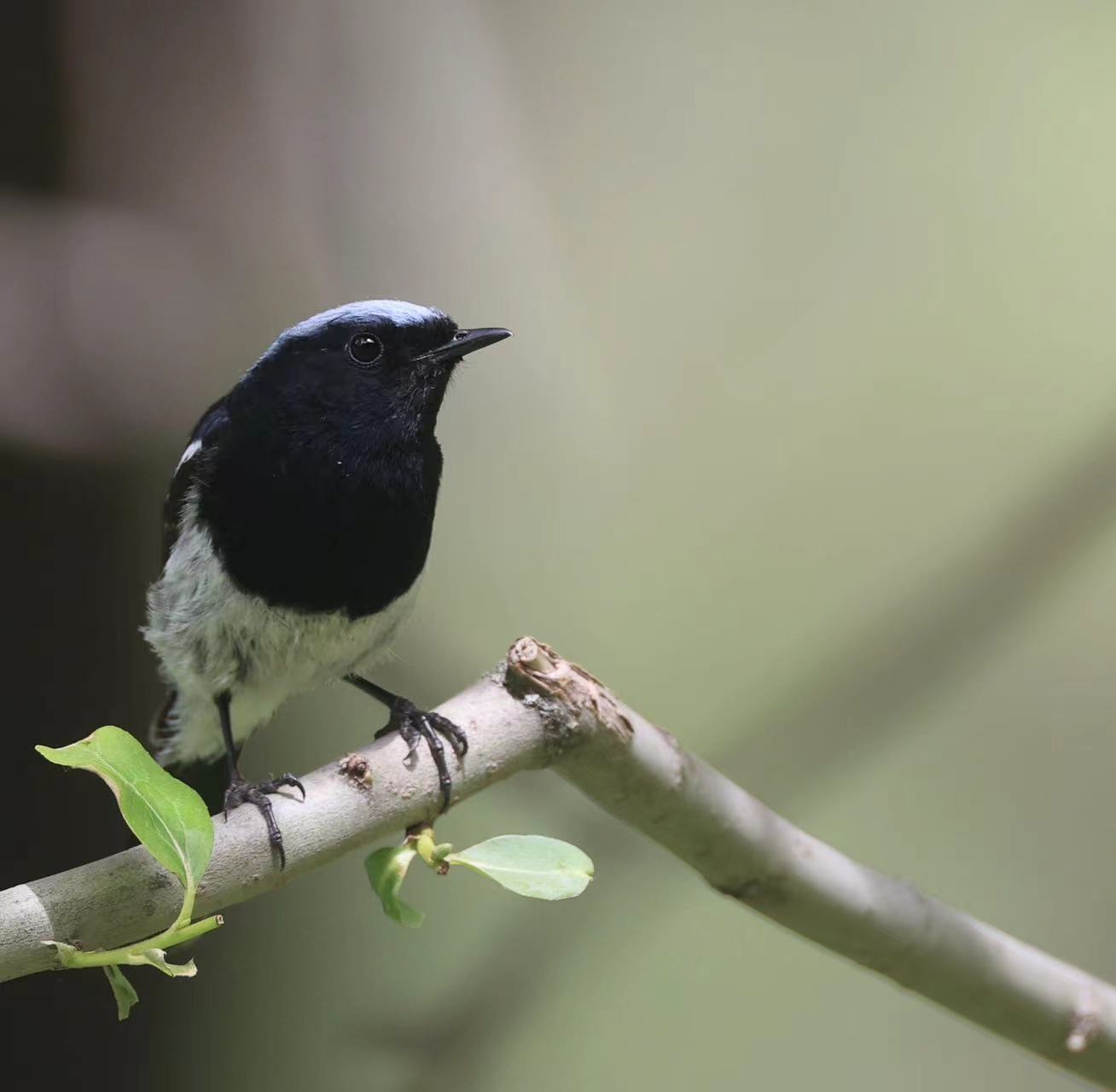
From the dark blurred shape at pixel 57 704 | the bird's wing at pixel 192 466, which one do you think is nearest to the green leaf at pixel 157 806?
the bird's wing at pixel 192 466

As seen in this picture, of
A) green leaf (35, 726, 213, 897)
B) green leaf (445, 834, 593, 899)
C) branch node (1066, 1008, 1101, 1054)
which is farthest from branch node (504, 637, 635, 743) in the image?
branch node (1066, 1008, 1101, 1054)

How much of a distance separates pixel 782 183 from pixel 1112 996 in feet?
6.28

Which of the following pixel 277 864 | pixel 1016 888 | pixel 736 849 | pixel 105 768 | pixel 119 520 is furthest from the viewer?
pixel 1016 888

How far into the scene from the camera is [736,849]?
110 cm

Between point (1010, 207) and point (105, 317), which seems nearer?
point (105, 317)

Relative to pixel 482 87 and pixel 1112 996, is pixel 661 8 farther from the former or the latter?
pixel 1112 996

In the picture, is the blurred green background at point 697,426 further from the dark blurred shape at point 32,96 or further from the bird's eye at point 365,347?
the bird's eye at point 365,347

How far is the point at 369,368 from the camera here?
152 cm

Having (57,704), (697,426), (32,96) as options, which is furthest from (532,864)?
(697,426)

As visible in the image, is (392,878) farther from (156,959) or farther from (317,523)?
(317,523)

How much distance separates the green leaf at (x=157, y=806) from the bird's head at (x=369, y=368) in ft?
2.47

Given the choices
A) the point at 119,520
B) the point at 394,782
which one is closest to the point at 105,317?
the point at 119,520

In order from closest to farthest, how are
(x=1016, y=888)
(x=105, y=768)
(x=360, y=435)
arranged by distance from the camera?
(x=105, y=768) < (x=360, y=435) < (x=1016, y=888)

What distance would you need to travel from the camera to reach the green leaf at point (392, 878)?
912mm
